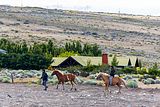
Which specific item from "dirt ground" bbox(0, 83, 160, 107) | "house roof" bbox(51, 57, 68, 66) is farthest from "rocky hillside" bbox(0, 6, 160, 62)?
"dirt ground" bbox(0, 83, 160, 107)

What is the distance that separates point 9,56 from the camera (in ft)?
198

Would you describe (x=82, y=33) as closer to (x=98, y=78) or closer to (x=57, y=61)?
(x=57, y=61)

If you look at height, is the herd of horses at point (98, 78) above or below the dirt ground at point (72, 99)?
above

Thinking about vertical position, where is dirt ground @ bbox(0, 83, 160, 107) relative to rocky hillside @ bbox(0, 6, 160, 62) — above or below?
below

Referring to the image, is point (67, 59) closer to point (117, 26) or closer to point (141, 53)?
point (141, 53)

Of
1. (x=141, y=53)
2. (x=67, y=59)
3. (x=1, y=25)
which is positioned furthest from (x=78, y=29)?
(x=67, y=59)

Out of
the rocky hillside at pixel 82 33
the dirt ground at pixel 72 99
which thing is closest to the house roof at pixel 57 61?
the dirt ground at pixel 72 99

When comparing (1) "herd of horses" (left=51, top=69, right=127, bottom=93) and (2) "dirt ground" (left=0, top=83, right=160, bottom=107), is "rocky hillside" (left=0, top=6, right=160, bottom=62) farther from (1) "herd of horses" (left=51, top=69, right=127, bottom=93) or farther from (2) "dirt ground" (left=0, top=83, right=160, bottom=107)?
(2) "dirt ground" (left=0, top=83, right=160, bottom=107)

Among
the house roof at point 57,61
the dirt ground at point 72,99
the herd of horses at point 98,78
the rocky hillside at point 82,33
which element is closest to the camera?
the dirt ground at point 72,99

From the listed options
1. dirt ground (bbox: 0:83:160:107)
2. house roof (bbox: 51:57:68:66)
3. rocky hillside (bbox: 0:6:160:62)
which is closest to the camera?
dirt ground (bbox: 0:83:160:107)

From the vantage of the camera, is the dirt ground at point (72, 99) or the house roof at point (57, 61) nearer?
the dirt ground at point (72, 99)

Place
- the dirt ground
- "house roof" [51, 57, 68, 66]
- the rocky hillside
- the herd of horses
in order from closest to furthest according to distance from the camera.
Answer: the dirt ground → the herd of horses → "house roof" [51, 57, 68, 66] → the rocky hillside

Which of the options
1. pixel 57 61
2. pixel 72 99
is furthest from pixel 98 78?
pixel 57 61

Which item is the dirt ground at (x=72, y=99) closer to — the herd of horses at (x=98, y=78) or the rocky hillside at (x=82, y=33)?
the herd of horses at (x=98, y=78)
